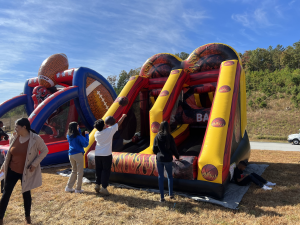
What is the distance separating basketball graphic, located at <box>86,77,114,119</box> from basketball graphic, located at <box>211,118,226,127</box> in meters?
4.30

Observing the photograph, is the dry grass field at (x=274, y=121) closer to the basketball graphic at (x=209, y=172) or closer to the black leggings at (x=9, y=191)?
the basketball graphic at (x=209, y=172)

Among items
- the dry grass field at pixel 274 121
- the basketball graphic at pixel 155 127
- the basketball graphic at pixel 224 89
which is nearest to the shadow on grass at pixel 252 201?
the basketball graphic at pixel 155 127

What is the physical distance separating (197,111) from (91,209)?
328 cm

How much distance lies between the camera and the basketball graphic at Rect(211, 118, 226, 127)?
349cm

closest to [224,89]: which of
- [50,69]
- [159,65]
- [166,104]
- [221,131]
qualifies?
[221,131]

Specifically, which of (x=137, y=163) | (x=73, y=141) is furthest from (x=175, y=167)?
(x=73, y=141)

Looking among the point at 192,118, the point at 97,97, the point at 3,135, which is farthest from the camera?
the point at 97,97

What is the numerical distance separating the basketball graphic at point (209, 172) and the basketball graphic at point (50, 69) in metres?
5.89

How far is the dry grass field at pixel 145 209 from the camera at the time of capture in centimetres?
253

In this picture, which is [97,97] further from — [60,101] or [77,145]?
[77,145]

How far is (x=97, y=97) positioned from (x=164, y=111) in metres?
3.43

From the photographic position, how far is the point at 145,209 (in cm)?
283

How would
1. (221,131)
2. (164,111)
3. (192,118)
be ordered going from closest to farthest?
(221,131) → (164,111) → (192,118)

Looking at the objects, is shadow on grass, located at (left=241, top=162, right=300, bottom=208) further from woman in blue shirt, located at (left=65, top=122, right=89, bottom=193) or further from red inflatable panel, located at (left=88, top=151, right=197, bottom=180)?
woman in blue shirt, located at (left=65, top=122, right=89, bottom=193)
